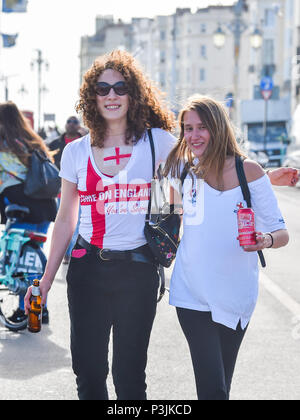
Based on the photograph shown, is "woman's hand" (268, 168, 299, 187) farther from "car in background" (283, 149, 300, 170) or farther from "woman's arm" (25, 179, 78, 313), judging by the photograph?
"car in background" (283, 149, 300, 170)

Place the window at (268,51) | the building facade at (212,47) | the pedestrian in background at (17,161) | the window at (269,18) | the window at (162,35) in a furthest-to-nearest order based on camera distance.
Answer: the window at (162,35) → the window at (269,18) → the window at (268,51) → the building facade at (212,47) → the pedestrian in background at (17,161)

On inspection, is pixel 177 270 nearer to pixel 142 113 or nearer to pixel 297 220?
pixel 142 113

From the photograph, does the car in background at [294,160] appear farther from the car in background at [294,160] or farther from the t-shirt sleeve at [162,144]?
the t-shirt sleeve at [162,144]

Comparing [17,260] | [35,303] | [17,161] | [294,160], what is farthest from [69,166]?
[294,160]

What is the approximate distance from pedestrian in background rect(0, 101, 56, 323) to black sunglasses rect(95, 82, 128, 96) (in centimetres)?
327

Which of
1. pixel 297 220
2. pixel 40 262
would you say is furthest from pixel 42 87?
pixel 40 262

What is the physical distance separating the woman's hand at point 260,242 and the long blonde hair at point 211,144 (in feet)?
1.02

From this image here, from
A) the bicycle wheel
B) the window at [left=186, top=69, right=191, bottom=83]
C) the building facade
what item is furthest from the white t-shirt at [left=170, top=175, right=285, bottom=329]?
the window at [left=186, top=69, right=191, bottom=83]

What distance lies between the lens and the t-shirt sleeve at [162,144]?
4246 mm

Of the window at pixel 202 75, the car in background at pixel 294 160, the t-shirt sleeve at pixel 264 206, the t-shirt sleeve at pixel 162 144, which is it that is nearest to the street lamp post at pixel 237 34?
the car in background at pixel 294 160

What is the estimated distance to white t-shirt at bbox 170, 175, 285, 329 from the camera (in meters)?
4.00

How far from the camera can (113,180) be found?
4156mm

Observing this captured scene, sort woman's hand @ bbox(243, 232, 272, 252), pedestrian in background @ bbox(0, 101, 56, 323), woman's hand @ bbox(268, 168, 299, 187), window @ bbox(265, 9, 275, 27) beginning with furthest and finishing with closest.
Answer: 1. window @ bbox(265, 9, 275, 27)
2. pedestrian in background @ bbox(0, 101, 56, 323)
3. woman's hand @ bbox(268, 168, 299, 187)
4. woman's hand @ bbox(243, 232, 272, 252)
